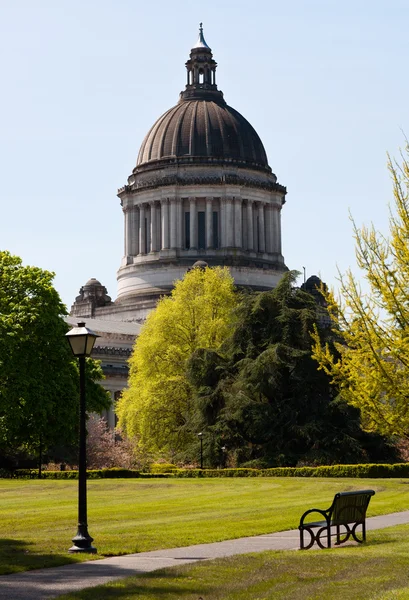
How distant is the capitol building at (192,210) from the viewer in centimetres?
10450

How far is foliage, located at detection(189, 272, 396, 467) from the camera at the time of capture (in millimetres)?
54531

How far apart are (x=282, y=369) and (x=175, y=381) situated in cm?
1011

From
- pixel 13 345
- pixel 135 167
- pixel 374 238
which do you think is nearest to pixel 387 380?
pixel 374 238

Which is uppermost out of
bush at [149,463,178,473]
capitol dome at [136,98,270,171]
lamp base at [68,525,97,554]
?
capitol dome at [136,98,270,171]

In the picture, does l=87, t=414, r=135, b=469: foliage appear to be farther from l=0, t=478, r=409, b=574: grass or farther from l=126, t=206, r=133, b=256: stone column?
l=126, t=206, r=133, b=256: stone column

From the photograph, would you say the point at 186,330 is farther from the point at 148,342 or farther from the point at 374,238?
the point at 374,238

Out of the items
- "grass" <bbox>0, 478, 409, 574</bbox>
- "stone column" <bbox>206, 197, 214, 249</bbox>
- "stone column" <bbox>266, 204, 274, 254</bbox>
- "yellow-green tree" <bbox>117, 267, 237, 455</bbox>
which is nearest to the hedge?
"grass" <bbox>0, 478, 409, 574</bbox>

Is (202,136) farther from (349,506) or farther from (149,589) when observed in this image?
(149,589)

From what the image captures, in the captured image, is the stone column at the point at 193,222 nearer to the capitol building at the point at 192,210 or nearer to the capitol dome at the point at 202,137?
the capitol building at the point at 192,210

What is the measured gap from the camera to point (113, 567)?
1672 centimetres

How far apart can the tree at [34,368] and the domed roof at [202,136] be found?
54.7 metres

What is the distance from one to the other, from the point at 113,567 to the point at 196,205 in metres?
92.0

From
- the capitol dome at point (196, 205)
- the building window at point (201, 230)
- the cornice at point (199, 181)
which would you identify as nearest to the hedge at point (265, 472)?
the capitol dome at point (196, 205)

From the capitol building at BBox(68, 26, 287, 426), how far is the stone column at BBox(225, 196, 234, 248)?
0.10 metres
